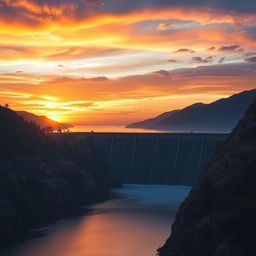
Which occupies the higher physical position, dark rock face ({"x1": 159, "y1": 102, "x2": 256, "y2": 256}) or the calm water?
dark rock face ({"x1": 159, "y1": 102, "x2": 256, "y2": 256})

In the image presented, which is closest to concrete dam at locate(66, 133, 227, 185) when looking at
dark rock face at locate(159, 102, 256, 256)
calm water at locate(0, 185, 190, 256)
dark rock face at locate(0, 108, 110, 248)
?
dark rock face at locate(0, 108, 110, 248)

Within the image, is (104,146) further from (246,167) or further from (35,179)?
(246,167)

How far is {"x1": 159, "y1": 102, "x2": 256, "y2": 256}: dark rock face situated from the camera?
4559cm

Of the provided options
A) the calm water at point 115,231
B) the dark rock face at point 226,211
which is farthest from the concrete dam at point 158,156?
the dark rock face at point 226,211

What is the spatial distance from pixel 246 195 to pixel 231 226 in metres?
5.01

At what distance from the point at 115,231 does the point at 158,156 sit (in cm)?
6892

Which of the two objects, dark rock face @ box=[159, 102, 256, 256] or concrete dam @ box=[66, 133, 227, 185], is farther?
concrete dam @ box=[66, 133, 227, 185]

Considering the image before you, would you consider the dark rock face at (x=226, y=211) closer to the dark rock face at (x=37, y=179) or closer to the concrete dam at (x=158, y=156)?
the dark rock face at (x=37, y=179)

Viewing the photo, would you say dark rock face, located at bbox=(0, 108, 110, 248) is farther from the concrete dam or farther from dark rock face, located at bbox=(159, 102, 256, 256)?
dark rock face, located at bbox=(159, 102, 256, 256)

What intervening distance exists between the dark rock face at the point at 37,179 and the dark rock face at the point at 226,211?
3636cm

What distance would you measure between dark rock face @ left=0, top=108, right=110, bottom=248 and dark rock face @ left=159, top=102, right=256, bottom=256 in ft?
119

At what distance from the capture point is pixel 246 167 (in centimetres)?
5578

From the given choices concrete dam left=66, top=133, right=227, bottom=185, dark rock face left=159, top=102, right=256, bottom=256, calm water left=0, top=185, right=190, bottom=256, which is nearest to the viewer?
dark rock face left=159, top=102, right=256, bottom=256

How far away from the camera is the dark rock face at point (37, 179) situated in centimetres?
9618
